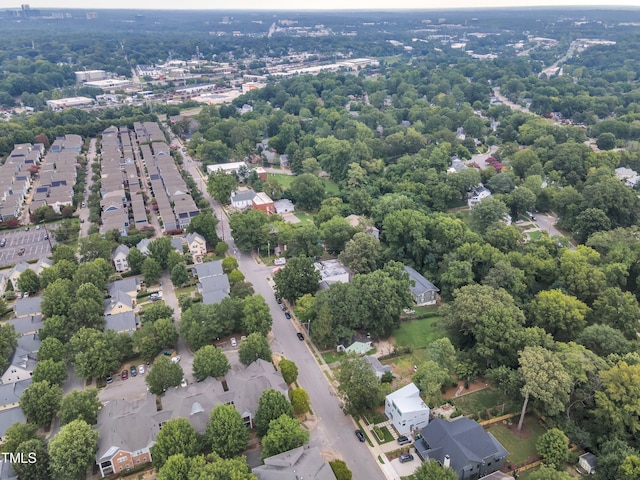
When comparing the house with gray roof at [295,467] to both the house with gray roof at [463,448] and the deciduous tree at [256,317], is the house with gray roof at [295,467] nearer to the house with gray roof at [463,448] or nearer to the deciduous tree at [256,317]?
the house with gray roof at [463,448]

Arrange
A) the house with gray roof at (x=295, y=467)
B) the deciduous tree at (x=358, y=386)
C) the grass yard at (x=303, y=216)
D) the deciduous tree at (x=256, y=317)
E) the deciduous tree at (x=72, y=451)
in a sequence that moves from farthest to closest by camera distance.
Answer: the grass yard at (x=303, y=216) < the deciduous tree at (x=256, y=317) < the deciduous tree at (x=358, y=386) < the deciduous tree at (x=72, y=451) < the house with gray roof at (x=295, y=467)

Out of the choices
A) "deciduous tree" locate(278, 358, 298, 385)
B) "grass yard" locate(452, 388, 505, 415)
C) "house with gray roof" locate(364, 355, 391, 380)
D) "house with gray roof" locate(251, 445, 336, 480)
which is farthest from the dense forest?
"house with gray roof" locate(251, 445, 336, 480)

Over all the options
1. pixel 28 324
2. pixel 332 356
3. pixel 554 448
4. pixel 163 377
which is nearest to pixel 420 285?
pixel 332 356

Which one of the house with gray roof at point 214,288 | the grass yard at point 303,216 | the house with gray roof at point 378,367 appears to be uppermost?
the house with gray roof at point 214,288

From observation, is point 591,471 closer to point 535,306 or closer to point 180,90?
point 535,306

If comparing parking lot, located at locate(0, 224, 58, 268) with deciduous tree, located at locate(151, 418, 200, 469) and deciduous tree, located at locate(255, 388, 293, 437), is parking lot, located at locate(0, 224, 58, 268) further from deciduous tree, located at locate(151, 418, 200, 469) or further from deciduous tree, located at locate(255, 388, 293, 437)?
deciduous tree, located at locate(255, 388, 293, 437)

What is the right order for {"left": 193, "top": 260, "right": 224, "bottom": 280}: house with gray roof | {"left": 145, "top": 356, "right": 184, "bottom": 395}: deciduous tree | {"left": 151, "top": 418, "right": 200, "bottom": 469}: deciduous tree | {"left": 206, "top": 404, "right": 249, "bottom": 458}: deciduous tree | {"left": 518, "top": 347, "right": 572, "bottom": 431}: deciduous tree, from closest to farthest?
{"left": 151, "top": 418, "right": 200, "bottom": 469}: deciduous tree, {"left": 206, "top": 404, "right": 249, "bottom": 458}: deciduous tree, {"left": 518, "top": 347, "right": 572, "bottom": 431}: deciduous tree, {"left": 145, "top": 356, "right": 184, "bottom": 395}: deciduous tree, {"left": 193, "top": 260, "right": 224, "bottom": 280}: house with gray roof

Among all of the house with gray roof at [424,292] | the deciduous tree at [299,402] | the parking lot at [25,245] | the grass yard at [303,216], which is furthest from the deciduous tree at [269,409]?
the parking lot at [25,245]

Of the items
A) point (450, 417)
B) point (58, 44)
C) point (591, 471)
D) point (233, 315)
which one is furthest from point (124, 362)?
point (58, 44)
